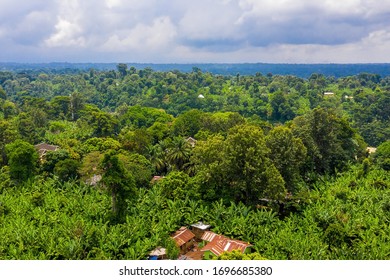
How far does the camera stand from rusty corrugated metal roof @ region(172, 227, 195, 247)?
18352 mm

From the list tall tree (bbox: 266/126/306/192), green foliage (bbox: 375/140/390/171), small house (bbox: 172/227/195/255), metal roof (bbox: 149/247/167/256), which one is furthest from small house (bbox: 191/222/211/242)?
green foliage (bbox: 375/140/390/171)

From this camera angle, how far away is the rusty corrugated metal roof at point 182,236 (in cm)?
1835

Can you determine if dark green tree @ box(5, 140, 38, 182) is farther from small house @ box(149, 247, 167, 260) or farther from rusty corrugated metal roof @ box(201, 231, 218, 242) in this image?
rusty corrugated metal roof @ box(201, 231, 218, 242)

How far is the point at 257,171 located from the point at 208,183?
323 centimetres

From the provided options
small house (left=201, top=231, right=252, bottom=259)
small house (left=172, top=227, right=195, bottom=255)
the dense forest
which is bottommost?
small house (left=172, top=227, right=195, bottom=255)

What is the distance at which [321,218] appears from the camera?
731 inches

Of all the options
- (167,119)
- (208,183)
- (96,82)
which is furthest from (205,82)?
(208,183)

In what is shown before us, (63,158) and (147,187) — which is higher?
(63,158)

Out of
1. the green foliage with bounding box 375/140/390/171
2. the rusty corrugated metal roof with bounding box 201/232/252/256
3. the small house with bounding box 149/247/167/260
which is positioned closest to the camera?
the small house with bounding box 149/247/167/260

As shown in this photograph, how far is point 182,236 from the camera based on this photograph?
61.5 feet

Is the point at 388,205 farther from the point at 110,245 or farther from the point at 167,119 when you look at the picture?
the point at 167,119

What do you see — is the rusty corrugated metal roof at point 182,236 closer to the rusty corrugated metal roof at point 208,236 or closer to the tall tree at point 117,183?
the rusty corrugated metal roof at point 208,236

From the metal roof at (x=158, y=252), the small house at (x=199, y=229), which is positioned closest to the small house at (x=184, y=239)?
the small house at (x=199, y=229)

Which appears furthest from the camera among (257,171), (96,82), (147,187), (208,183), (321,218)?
(96,82)
